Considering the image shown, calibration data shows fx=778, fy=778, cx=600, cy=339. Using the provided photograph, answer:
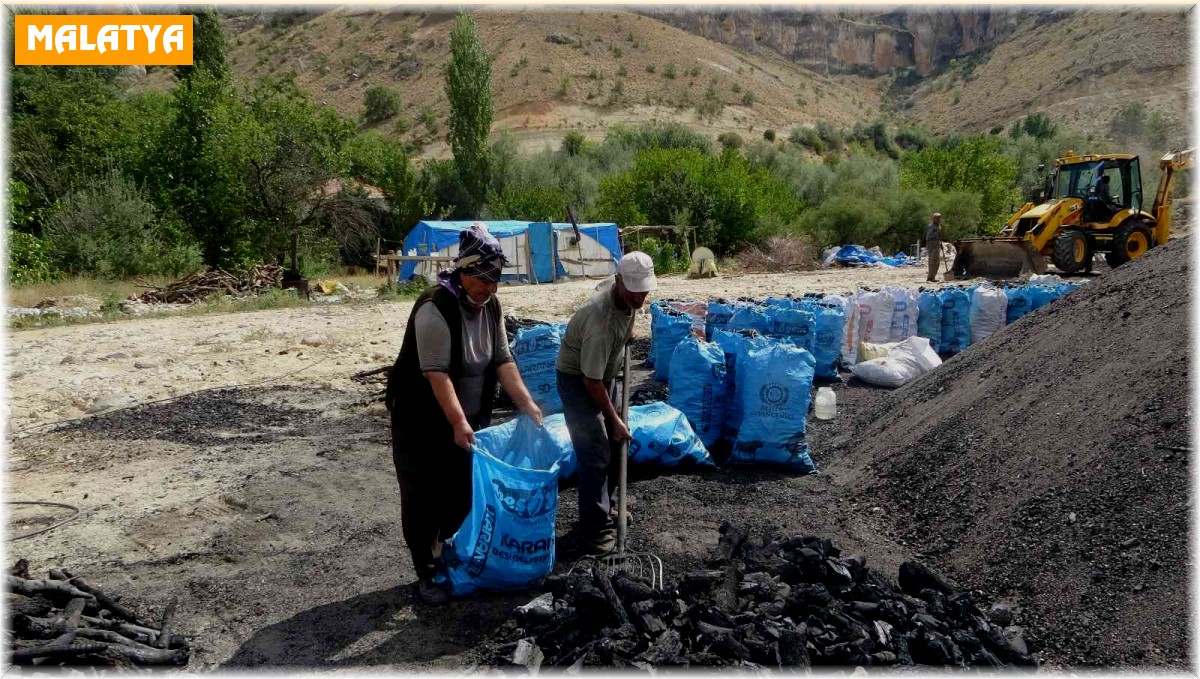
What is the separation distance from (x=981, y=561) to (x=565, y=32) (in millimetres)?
59076

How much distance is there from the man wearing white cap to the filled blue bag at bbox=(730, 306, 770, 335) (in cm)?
335

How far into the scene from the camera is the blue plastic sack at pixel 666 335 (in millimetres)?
7082

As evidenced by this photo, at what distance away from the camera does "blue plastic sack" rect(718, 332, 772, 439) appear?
494 centimetres

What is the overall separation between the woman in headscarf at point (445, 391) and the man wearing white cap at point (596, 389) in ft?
1.09

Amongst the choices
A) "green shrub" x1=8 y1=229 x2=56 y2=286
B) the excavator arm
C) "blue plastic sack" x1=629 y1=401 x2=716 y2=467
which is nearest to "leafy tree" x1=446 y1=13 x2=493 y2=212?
"green shrub" x1=8 y1=229 x2=56 y2=286

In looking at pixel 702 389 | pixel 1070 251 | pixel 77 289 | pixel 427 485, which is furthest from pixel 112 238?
pixel 1070 251

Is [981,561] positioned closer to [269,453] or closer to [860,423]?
[860,423]

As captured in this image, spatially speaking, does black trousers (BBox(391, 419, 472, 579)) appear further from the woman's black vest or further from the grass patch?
the grass patch

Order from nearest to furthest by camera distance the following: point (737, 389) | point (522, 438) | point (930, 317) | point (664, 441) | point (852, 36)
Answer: point (522, 438), point (664, 441), point (737, 389), point (930, 317), point (852, 36)

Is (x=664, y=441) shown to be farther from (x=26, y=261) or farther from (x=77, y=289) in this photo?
(x=26, y=261)

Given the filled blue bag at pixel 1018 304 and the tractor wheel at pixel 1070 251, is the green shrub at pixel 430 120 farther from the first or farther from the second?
the filled blue bag at pixel 1018 304

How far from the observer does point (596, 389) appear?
136 inches

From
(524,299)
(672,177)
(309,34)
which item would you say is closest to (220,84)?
(524,299)

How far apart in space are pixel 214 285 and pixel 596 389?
1525 cm
